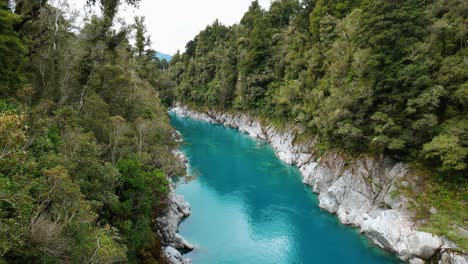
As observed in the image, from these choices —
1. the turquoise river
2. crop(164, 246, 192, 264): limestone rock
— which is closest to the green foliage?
crop(164, 246, 192, 264): limestone rock

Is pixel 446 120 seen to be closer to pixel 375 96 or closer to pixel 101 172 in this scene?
pixel 375 96

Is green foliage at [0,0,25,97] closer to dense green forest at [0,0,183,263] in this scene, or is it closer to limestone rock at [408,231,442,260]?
dense green forest at [0,0,183,263]

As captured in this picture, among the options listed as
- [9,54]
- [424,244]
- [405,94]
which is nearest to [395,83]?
[405,94]

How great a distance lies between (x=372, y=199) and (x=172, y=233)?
48.3 ft

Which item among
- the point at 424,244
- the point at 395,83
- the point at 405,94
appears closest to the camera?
the point at 424,244

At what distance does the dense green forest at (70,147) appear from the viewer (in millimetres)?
7234

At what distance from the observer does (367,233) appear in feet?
66.2

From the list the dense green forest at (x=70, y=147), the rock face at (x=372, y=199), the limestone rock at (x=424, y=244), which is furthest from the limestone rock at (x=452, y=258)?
the dense green forest at (x=70, y=147)

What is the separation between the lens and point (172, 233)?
18672 millimetres

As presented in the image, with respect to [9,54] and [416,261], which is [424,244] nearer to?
[416,261]

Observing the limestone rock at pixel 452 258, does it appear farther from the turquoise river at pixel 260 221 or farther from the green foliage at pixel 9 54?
the green foliage at pixel 9 54

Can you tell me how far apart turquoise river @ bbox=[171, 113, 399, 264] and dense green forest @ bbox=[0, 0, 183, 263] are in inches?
166

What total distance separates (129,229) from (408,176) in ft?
61.9

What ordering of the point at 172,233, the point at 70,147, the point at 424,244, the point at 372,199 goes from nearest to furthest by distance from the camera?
the point at 70,147
the point at 424,244
the point at 172,233
the point at 372,199
